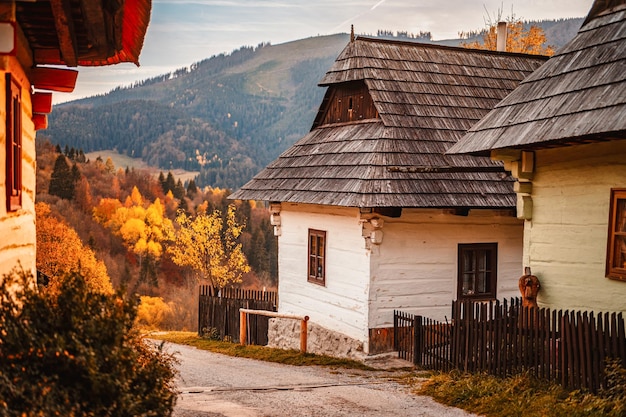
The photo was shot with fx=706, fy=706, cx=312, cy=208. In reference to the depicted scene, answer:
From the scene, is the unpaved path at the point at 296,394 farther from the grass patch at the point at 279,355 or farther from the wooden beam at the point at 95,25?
the wooden beam at the point at 95,25

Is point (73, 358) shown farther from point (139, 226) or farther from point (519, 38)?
point (139, 226)

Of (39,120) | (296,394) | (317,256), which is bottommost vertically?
(296,394)

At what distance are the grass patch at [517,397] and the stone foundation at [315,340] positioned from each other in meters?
3.78

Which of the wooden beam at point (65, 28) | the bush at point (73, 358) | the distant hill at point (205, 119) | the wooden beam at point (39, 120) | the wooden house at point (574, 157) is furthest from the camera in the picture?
the distant hill at point (205, 119)

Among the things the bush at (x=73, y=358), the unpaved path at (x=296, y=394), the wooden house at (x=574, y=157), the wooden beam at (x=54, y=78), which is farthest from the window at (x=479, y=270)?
the bush at (x=73, y=358)

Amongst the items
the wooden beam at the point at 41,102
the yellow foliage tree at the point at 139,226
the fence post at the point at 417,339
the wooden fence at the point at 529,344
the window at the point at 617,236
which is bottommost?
the yellow foliage tree at the point at 139,226

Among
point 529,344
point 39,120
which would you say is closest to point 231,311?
point 529,344

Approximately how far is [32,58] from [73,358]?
150 inches

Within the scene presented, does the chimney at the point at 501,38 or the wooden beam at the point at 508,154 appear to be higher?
the chimney at the point at 501,38

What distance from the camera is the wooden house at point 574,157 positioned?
806 centimetres

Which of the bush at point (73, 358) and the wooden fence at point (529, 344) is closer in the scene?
the bush at point (73, 358)

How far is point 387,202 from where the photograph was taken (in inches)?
463

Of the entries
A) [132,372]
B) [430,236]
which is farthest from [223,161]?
[132,372]

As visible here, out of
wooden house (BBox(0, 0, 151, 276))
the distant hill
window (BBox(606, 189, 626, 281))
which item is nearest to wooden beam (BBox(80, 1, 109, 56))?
wooden house (BBox(0, 0, 151, 276))
